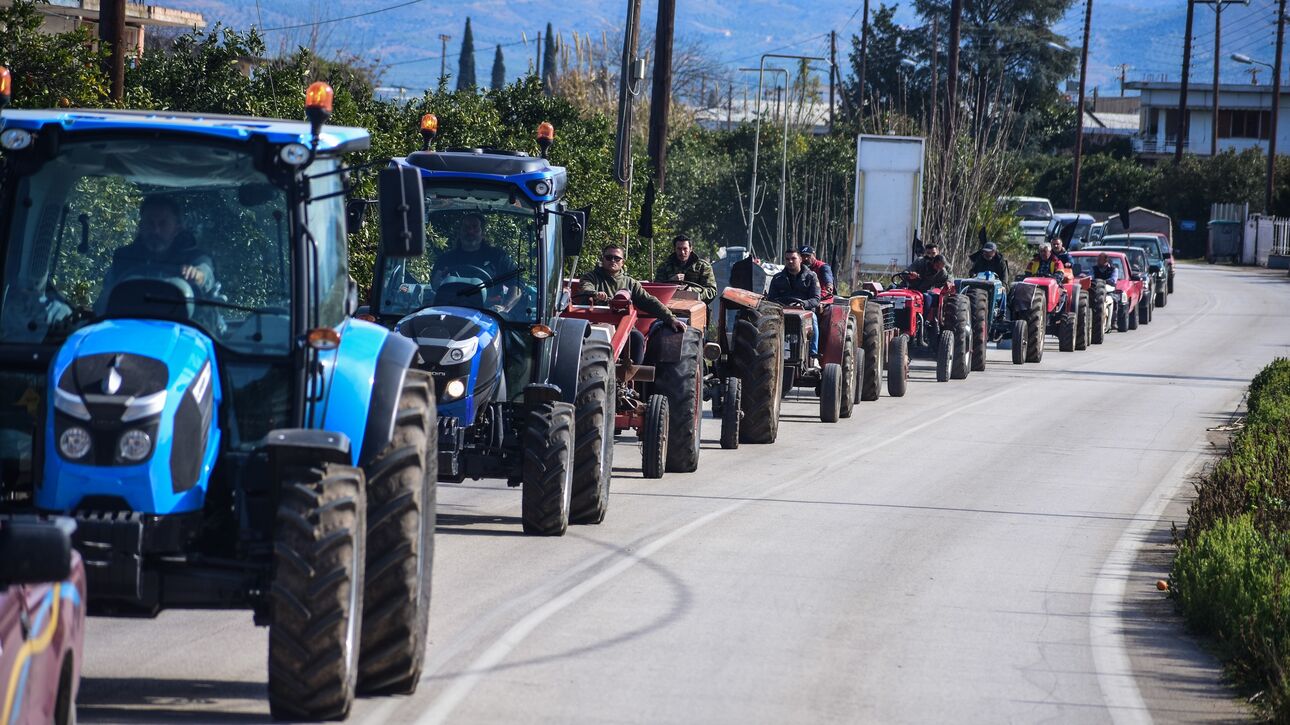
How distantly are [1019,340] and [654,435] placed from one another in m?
15.7

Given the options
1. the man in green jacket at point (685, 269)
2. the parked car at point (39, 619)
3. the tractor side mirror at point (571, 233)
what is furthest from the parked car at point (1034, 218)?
the parked car at point (39, 619)

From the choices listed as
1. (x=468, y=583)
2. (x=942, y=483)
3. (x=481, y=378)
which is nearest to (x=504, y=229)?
(x=481, y=378)

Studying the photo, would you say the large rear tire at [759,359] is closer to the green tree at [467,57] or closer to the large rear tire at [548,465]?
the large rear tire at [548,465]

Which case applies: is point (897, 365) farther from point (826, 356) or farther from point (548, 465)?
point (548, 465)

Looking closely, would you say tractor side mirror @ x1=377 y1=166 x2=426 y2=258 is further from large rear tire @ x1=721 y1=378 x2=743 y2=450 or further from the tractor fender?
large rear tire @ x1=721 y1=378 x2=743 y2=450

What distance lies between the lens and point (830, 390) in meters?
20.3

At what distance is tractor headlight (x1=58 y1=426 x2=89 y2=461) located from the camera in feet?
21.2

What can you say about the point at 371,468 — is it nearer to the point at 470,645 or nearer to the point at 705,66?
the point at 470,645

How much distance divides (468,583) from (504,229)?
8.91 feet

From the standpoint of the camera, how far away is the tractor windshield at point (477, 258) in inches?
464

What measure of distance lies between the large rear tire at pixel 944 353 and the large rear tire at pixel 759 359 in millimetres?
8492

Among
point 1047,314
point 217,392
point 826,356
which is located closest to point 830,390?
point 826,356

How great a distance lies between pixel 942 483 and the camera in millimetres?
15844

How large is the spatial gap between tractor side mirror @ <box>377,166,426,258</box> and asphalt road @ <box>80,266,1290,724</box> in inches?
77.0
